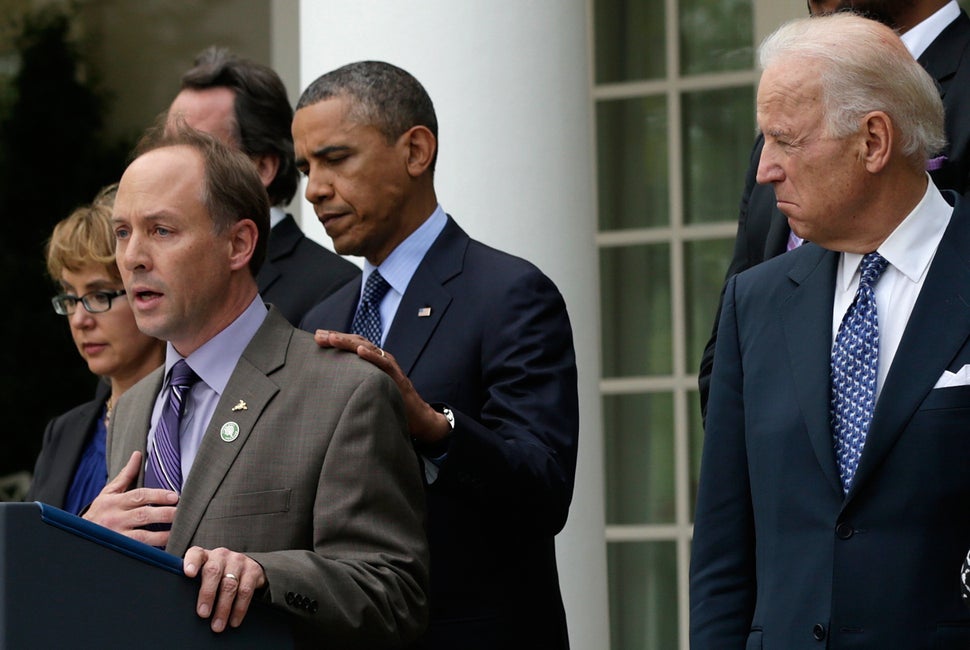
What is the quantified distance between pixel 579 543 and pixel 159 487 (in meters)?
2.23

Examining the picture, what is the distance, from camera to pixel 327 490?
9.60 ft

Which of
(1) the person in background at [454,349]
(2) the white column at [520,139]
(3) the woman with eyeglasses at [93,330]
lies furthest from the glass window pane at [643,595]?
(1) the person in background at [454,349]

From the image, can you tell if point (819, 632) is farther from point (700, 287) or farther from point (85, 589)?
point (700, 287)

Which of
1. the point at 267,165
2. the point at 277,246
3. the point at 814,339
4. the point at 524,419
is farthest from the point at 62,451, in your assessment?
the point at 814,339

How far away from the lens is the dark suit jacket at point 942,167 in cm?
352

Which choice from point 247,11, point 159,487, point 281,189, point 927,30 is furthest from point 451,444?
point 247,11

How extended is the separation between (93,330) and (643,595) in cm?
366

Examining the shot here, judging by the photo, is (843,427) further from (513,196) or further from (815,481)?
(513,196)

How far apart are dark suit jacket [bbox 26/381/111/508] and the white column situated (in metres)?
0.95

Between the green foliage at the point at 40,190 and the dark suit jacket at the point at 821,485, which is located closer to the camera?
the dark suit jacket at the point at 821,485

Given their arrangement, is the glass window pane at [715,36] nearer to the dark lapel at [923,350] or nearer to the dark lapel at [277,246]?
the dark lapel at [277,246]

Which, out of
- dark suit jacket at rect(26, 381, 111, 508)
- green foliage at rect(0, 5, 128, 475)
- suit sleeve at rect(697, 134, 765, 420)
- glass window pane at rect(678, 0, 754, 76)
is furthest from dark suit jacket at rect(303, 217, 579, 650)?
green foliage at rect(0, 5, 128, 475)

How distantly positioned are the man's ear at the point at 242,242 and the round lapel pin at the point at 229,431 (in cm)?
35

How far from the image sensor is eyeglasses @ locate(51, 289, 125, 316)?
15.8ft
